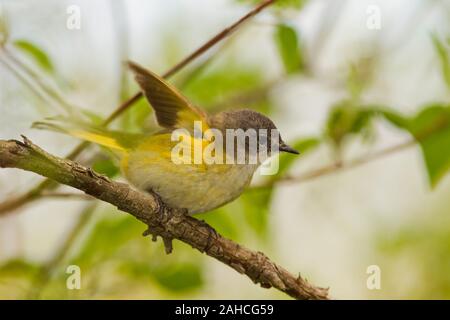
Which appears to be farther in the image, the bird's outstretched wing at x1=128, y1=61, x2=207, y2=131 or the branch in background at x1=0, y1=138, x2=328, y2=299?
the bird's outstretched wing at x1=128, y1=61, x2=207, y2=131

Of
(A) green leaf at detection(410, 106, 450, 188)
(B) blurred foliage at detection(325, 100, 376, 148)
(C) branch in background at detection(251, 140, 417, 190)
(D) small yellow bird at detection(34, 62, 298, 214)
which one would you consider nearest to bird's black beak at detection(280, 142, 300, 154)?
(D) small yellow bird at detection(34, 62, 298, 214)

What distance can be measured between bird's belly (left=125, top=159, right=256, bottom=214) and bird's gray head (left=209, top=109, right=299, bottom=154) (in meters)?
0.17

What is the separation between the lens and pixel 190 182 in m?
2.30

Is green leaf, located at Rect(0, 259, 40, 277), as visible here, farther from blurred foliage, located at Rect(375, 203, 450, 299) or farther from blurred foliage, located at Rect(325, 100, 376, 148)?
blurred foliage, located at Rect(375, 203, 450, 299)

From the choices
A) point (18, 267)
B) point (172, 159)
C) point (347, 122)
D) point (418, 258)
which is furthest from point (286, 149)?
point (418, 258)

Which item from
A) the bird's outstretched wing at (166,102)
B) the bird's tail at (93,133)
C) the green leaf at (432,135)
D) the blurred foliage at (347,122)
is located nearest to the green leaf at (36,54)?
the bird's tail at (93,133)

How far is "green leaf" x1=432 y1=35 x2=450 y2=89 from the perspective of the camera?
231 cm

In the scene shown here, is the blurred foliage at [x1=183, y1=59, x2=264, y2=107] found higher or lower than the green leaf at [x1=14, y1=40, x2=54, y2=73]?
higher

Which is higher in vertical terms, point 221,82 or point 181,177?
point 221,82

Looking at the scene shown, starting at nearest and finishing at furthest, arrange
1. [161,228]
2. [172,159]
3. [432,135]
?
[161,228], [172,159], [432,135]

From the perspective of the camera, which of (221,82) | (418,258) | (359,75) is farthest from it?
(418,258)

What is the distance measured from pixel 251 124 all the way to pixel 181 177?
35 centimetres

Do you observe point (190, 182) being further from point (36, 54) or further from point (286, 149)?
point (36, 54)

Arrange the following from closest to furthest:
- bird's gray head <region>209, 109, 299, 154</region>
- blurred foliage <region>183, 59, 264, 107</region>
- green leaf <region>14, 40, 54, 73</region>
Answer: green leaf <region>14, 40, 54, 73</region> → bird's gray head <region>209, 109, 299, 154</region> → blurred foliage <region>183, 59, 264, 107</region>
